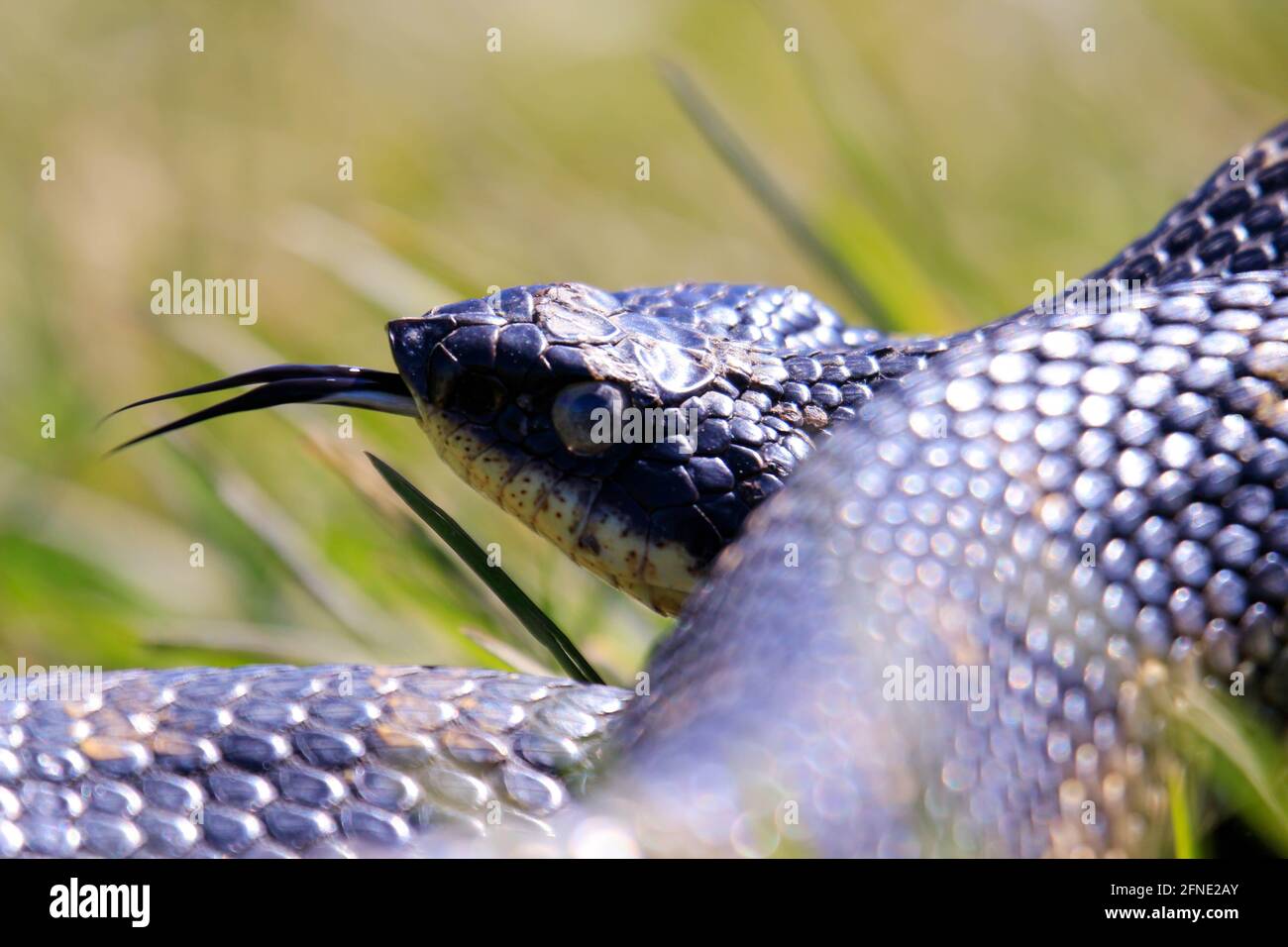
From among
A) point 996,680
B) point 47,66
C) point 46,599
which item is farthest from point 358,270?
point 47,66

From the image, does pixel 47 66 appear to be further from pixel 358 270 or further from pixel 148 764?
pixel 148 764

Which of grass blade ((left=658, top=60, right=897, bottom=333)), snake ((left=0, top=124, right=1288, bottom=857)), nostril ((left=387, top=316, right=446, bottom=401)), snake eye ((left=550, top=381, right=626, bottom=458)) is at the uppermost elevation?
grass blade ((left=658, top=60, right=897, bottom=333))

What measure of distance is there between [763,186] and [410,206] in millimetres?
4235

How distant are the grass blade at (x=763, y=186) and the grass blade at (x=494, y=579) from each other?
2093 mm

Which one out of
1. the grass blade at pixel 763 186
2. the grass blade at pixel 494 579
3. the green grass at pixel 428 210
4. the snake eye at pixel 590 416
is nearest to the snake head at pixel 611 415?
the snake eye at pixel 590 416

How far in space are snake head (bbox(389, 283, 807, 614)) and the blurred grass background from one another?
1.34 feet

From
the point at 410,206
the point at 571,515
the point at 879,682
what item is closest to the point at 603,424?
the point at 571,515

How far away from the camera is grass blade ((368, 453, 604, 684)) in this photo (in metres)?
3.27

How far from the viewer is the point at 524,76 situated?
1053cm

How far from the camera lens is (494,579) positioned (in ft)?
10.9

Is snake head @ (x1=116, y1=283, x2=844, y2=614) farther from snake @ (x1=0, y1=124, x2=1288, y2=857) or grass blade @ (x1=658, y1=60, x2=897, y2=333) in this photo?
grass blade @ (x1=658, y1=60, x2=897, y2=333)

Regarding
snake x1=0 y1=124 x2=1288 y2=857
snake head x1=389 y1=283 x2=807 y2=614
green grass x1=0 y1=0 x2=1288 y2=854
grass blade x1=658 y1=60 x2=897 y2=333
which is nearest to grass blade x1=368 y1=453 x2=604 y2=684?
green grass x1=0 y1=0 x2=1288 y2=854

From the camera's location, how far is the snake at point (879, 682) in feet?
6.89
